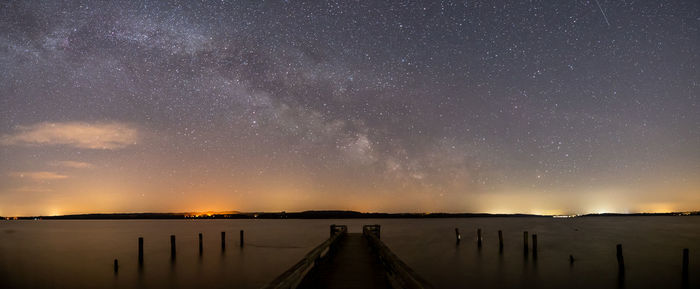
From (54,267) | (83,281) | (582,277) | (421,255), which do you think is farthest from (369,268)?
(54,267)

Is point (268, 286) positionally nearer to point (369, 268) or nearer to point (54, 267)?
point (369, 268)

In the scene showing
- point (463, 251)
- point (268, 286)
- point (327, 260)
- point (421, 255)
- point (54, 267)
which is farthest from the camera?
point (463, 251)

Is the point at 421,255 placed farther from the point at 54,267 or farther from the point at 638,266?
the point at 54,267

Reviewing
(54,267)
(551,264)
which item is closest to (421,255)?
(551,264)

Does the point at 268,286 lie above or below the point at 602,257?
above

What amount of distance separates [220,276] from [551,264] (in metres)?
21.4

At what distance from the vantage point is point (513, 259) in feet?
108

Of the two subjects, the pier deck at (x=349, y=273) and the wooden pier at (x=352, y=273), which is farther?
the pier deck at (x=349, y=273)

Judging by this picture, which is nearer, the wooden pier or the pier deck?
the wooden pier

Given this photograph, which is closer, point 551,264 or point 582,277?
point 582,277

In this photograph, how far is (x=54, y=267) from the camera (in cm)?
2980

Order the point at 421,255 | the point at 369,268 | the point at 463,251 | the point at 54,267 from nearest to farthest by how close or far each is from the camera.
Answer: the point at 369,268
the point at 54,267
the point at 421,255
the point at 463,251

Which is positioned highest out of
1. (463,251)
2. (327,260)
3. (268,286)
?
(268,286)

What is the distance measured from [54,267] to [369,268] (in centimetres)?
2533
